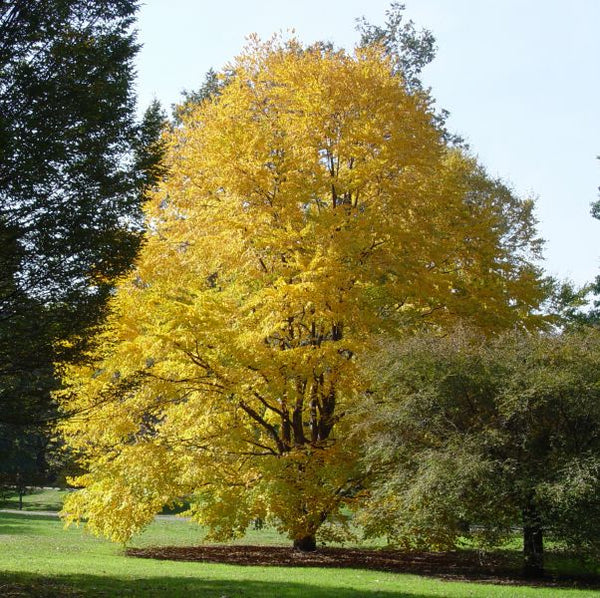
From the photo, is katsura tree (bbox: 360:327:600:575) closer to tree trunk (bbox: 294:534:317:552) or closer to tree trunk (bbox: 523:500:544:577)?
tree trunk (bbox: 523:500:544:577)

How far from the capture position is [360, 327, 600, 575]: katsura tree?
13258mm

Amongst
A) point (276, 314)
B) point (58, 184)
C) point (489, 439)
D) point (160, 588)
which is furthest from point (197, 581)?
point (58, 184)

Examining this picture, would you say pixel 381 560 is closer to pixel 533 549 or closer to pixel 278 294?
pixel 533 549

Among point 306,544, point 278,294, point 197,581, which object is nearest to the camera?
point 197,581

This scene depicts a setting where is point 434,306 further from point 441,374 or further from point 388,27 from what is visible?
point 388,27

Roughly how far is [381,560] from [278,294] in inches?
283

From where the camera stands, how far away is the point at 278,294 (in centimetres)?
1443

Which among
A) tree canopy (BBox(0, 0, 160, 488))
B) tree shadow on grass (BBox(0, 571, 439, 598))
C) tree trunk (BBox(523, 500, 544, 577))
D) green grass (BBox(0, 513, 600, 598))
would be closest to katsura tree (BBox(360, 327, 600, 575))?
tree trunk (BBox(523, 500, 544, 577))

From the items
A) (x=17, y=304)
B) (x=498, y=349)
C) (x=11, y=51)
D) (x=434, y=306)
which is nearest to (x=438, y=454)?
(x=498, y=349)

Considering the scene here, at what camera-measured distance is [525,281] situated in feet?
60.0

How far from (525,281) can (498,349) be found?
4234 millimetres

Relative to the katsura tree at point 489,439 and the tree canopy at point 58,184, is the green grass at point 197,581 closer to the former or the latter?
the katsura tree at point 489,439

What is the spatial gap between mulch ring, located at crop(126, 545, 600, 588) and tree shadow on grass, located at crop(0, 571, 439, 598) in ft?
13.1

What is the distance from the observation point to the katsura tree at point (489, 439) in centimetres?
1326
